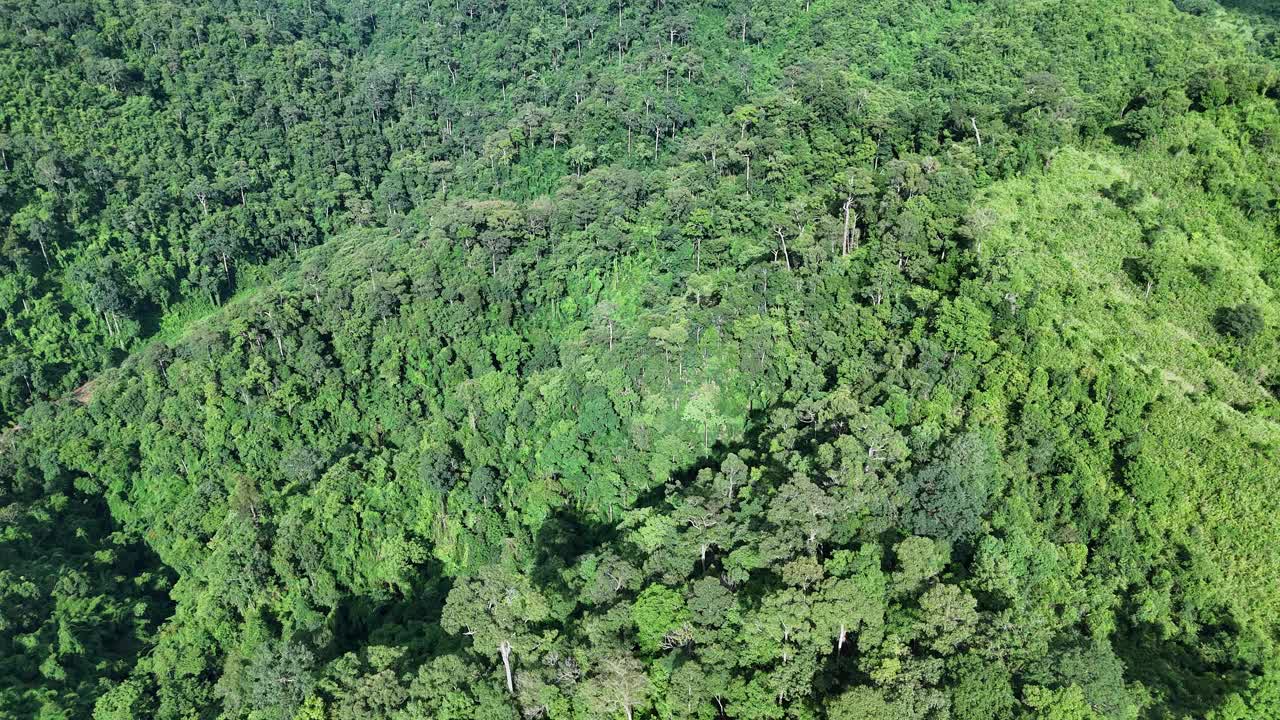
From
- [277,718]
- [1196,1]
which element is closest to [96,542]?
[277,718]

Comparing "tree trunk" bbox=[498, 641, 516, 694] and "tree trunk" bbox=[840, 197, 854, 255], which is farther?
"tree trunk" bbox=[840, 197, 854, 255]

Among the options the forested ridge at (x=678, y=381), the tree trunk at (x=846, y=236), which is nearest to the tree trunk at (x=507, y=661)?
the forested ridge at (x=678, y=381)

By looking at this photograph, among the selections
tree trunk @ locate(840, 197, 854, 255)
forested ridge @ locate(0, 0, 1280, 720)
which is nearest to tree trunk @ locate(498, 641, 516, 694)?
forested ridge @ locate(0, 0, 1280, 720)

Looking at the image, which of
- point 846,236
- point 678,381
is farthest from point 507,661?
point 846,236

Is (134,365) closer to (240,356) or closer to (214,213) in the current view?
(240,356)

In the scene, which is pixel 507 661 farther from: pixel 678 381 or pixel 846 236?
pixel 846 236

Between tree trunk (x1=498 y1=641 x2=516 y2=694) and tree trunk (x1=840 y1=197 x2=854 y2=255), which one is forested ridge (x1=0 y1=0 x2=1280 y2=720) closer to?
tree trunk (x1=498 y1=641 x2=516 y2=694)

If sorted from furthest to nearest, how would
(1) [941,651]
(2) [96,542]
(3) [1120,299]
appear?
(2) [96,542], (3) [1120,299], (1) [941,651]

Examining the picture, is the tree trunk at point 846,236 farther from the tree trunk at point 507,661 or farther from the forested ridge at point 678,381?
the tree trunk at point 507,661
